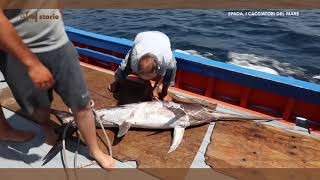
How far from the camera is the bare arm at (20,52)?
257cm

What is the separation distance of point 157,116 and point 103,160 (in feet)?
3.06

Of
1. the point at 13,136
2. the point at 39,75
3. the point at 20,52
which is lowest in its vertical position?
the point at 13,136

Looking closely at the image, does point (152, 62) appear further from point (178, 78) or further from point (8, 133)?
point (8, 133)

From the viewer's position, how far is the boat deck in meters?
3.66

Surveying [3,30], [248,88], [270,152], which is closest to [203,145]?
[270,152]

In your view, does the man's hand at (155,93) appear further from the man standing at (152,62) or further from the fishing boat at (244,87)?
the fishing boat at (244,87)

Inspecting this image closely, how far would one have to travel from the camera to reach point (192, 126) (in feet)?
14.1

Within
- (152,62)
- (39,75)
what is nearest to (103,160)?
(39,75)

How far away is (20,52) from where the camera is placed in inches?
104

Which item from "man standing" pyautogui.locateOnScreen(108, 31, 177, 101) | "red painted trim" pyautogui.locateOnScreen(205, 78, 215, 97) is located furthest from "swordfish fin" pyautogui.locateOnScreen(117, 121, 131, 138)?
"red painted trim" pyautogui.locateOnScreen(205, 78, 215, 97)

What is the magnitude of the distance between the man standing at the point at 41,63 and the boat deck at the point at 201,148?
552 millimetres

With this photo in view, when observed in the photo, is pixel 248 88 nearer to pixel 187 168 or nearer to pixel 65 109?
pixel 187 168

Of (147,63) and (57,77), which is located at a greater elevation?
(57,77)

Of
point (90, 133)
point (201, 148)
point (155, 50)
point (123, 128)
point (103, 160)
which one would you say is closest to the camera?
point (90, 133)
